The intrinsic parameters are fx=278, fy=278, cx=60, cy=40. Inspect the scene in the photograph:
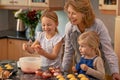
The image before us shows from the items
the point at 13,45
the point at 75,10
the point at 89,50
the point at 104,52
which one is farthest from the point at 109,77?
the point at 13,45

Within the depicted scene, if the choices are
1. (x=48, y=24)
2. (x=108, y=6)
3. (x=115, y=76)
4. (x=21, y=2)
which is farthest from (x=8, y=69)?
(x=21, y=2)

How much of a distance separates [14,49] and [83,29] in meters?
1.99

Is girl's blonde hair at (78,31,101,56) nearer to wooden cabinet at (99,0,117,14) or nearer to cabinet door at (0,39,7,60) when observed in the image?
wooden cabinet at (99,0,117,14)

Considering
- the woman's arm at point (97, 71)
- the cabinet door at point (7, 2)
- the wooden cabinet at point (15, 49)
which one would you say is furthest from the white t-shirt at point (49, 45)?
the cabinet door at point (7, 2)

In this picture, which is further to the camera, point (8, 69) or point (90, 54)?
point (90, 54)

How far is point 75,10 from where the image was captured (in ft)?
7.38

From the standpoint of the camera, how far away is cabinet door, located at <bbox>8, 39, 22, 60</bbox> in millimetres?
4086

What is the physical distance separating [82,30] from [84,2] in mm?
246

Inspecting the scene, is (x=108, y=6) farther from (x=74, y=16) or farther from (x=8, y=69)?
(x=8, y=69)

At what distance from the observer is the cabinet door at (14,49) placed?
4086mm

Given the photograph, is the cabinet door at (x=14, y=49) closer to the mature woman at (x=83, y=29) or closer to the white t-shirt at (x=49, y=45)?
the white t-shirt at (x=49, y=45)

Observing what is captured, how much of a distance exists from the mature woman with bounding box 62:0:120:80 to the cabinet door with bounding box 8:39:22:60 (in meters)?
1.75

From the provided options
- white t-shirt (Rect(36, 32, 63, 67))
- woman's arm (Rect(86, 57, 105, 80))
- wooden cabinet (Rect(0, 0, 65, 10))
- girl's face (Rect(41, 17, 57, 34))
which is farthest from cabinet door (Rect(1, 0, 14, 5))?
woman's arm (Rect(86, 57, 105, 80))

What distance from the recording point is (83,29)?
2375mm
